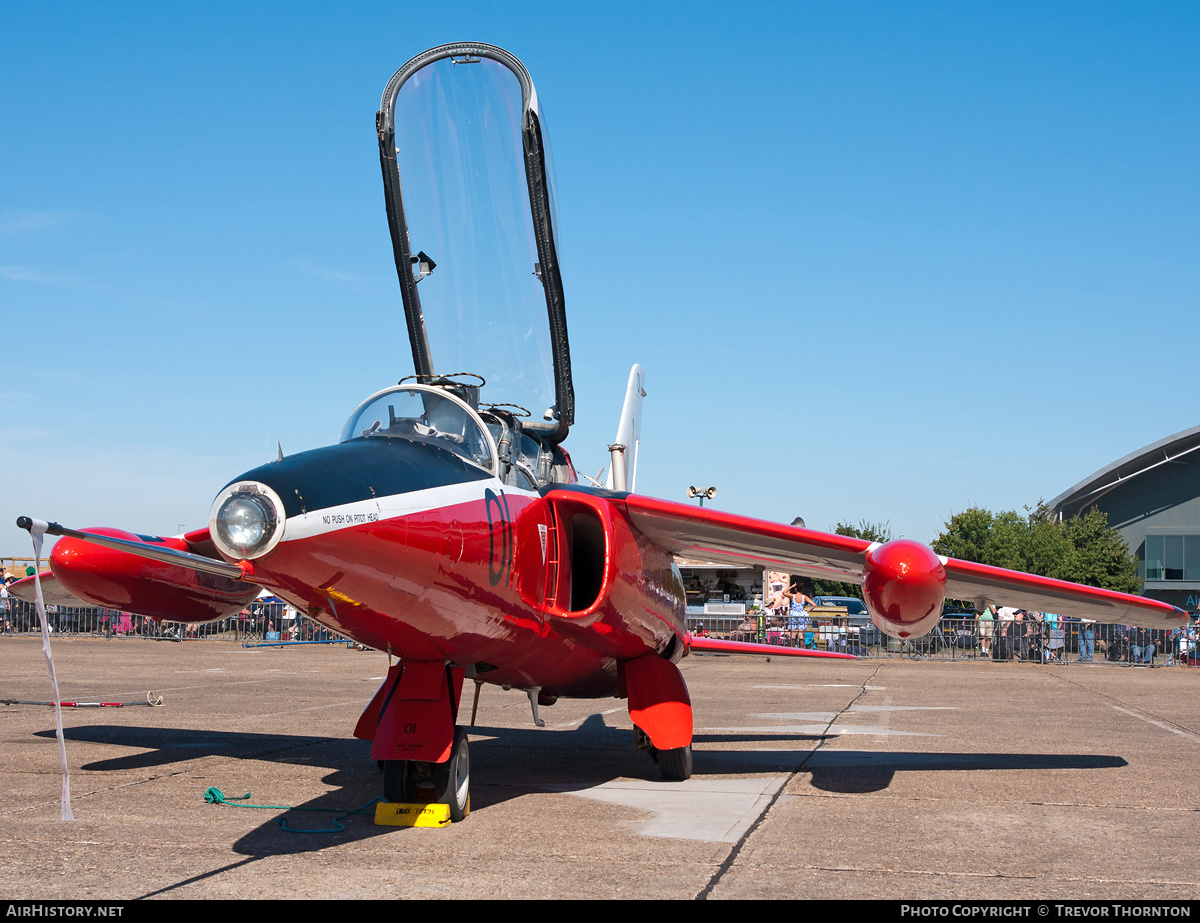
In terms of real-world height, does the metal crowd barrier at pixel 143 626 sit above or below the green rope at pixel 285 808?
below

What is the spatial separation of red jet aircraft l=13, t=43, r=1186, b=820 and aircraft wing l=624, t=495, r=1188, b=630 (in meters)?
0.03

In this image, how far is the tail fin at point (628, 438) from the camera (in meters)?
10.7

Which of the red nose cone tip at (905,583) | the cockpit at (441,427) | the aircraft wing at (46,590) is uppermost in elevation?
the cockpit at (441,427)

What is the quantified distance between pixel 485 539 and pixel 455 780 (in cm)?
171

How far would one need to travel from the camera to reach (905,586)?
6.65 meters

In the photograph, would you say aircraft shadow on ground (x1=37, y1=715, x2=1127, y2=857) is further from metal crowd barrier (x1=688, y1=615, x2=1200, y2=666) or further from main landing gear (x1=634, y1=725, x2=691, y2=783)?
metal crowd barrier (x1=688, y1=615, x2=1200, y2=666)

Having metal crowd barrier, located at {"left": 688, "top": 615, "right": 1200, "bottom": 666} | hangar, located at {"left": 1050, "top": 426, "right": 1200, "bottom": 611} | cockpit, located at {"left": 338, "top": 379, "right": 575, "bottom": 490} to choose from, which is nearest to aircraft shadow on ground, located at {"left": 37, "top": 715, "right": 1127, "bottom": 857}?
cockpit, located at {"left": 338, "top": 379, "right": 575, "bottom": 490}

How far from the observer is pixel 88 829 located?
6.05 metres

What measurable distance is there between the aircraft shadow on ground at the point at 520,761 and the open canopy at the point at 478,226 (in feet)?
9.79

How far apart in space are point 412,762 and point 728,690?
12.1 meters

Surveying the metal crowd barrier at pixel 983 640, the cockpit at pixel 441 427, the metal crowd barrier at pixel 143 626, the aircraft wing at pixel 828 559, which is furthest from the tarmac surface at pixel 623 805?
the metal crowd barrier at pixel 143 626

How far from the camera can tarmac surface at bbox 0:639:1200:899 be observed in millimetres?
4953

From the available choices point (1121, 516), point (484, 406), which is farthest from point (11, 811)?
point (1121, 516)

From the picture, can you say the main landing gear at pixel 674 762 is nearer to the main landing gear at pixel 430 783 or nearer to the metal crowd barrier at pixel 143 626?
the main landing gear at pixel 430 783
